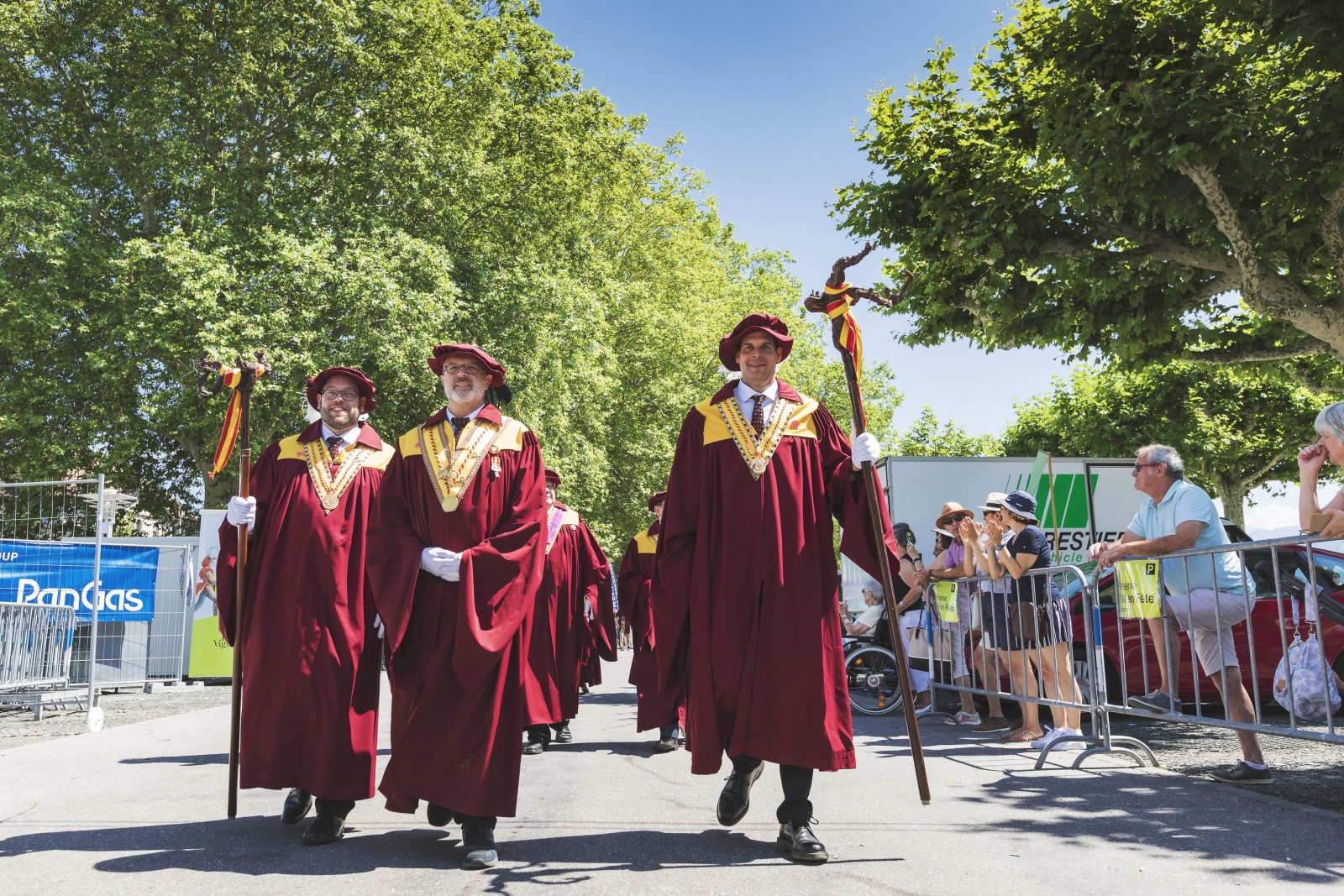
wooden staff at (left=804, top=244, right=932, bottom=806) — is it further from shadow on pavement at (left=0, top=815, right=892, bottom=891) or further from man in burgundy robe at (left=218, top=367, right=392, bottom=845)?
man in burgundy robe at (left=218, top=367, right=392, bottom=845)

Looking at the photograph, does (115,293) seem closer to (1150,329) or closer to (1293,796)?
(1150,329)

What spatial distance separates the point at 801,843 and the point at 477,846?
53.8 inches

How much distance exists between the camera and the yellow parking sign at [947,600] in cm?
990

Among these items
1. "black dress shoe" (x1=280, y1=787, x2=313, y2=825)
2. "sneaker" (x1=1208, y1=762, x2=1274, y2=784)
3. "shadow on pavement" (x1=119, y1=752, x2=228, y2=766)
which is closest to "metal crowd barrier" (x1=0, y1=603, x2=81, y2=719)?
"shadow on pavement" (x1=119, y1=752, x2=228, y2=766)

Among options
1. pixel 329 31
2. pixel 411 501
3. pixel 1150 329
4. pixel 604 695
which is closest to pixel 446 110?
pixel 329 31

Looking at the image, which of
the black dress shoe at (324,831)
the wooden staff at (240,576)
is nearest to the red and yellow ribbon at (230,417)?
the wooden staff at (240,576)

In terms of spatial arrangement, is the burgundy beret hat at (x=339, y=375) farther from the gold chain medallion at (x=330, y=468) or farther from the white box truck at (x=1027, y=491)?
the white box truck at (x=1027, y=491)

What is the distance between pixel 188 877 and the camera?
14.0ft

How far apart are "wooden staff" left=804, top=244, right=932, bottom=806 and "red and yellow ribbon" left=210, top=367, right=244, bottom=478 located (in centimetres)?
330

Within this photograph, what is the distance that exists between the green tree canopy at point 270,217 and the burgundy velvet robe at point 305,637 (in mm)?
13834

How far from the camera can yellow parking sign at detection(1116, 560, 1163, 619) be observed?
679cm

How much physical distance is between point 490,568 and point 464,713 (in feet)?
2.15

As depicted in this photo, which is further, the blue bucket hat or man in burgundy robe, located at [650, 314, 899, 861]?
the blue bucket hat

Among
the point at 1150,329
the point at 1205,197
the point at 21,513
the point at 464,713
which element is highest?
the point at 1205,197
